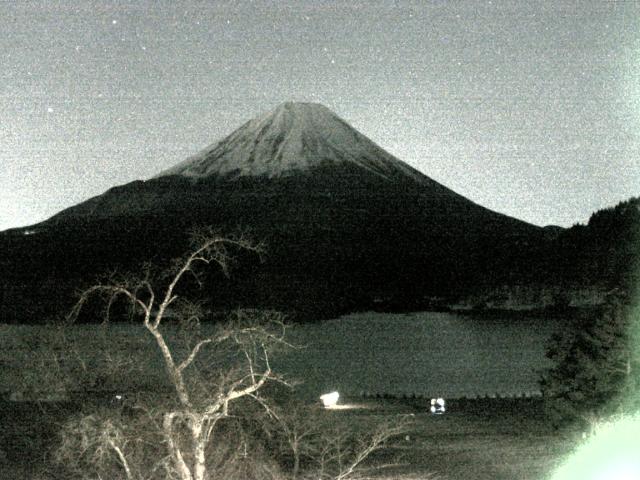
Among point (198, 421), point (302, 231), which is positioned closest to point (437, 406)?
point (198, 421)

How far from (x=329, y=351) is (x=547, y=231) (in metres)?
101

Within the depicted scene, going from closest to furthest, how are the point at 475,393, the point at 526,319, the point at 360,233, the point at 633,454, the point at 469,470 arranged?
the point at 633,454
the point at 469,470
the point at 475,393
the point at 526,319
the point at 360,233

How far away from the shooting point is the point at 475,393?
28.6m

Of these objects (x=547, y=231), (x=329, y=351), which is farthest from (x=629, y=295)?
(x=547, y=231)

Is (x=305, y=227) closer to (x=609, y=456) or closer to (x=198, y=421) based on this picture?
(x=609, y=456)

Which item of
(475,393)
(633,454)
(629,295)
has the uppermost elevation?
(629,295)

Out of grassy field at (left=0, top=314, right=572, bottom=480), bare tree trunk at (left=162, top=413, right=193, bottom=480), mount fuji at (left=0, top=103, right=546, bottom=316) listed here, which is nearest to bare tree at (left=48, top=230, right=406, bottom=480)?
bare tree trunk at (left=162, top=413, right=193, bottom=480)

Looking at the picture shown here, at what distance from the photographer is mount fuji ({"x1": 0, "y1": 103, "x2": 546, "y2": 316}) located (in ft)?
371

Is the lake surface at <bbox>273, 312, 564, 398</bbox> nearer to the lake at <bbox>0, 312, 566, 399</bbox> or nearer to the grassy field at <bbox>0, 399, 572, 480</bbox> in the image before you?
the lake at <bbox>0, 312, 566, 399</bbox>

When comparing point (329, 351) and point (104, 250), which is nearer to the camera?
point (329, 351)

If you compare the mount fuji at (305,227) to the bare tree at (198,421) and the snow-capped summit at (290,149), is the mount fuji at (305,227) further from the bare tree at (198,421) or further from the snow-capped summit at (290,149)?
the bare tree at (198,421)

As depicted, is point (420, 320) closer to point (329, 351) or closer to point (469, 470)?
point (329, 351)

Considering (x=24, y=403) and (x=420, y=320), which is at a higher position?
(x=24, y=403)

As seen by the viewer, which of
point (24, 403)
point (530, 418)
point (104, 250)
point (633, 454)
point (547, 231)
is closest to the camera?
point (633, 454)
